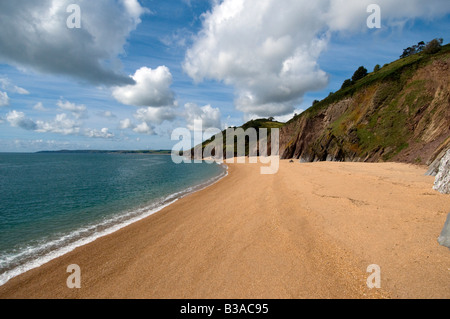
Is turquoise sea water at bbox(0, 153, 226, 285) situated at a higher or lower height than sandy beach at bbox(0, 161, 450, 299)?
lower

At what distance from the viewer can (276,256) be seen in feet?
21.7

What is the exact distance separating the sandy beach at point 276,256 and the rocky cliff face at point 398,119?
1915 cm

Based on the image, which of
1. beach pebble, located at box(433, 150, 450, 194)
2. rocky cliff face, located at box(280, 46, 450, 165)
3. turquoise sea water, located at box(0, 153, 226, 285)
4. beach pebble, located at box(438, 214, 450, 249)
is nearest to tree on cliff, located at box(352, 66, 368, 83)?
rocky cliff face, located at box(280, 46, 450, 165)

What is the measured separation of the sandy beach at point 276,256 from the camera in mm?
5113

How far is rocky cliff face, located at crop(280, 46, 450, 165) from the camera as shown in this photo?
84.3 feet

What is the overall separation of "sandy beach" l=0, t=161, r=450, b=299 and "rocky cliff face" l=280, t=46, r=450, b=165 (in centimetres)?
1915

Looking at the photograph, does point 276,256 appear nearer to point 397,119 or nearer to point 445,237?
point 445,237

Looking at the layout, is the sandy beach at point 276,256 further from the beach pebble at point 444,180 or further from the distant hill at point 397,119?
the distant hill at point 397,119

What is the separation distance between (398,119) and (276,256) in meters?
37.1

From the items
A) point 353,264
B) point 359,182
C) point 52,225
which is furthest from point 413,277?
point 52,225

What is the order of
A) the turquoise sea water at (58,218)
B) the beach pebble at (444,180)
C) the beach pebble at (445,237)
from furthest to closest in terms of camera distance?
the beach pebble at (444,180) < the turquoise sea water at (58,218) < the beach pebble at (445,237)

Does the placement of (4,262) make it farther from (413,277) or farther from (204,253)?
(413,277)

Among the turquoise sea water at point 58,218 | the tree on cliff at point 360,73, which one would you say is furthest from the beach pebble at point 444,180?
the tree on cliff at point 360,73

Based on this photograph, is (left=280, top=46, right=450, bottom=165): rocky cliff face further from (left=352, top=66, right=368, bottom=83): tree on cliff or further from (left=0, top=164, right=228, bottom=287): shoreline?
(left=0, top=164, right=228, bottom=287): shoreline
